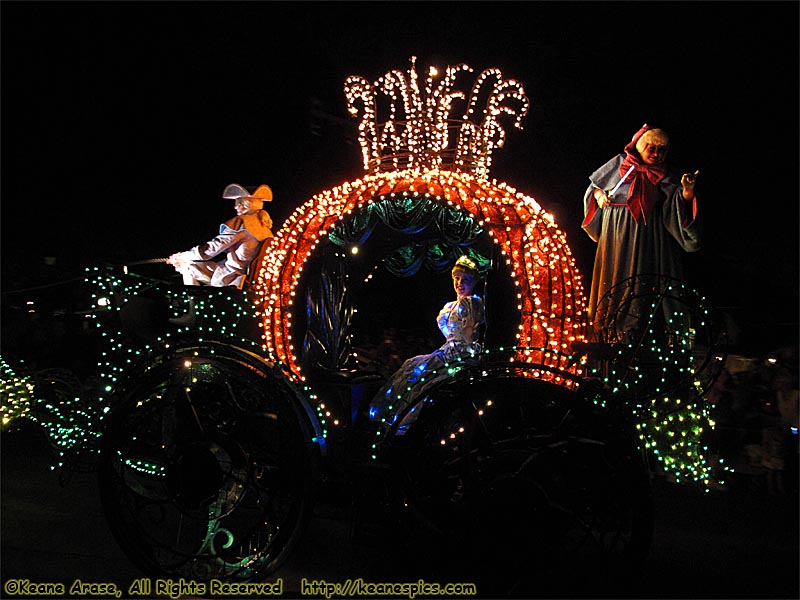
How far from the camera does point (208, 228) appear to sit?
35.4ft

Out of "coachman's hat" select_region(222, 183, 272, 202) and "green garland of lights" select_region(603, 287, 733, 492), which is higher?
"coachman's hat" select_region(222, 183, 272, 202)

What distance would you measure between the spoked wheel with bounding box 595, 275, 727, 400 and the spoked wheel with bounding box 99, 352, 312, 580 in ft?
7.32

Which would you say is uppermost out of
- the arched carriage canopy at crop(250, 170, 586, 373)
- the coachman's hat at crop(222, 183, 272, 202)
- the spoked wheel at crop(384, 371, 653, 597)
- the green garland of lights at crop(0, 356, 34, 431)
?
the coachman's hat at crop(222, 183, 272, 202)

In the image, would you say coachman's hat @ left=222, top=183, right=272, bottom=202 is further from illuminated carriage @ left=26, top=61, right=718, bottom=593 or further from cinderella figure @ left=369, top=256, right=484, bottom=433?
cinderella figure @ left=369, top=256, right=484, bottom=433

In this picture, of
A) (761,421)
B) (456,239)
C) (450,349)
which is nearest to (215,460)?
(450,349)

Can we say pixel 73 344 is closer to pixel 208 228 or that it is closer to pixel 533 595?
pixel 208 228

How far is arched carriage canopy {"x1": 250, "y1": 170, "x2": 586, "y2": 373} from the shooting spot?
470 cm

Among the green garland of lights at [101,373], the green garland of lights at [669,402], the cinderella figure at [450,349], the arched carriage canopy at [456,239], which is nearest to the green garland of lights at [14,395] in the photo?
the green garland of lights at [101,373]

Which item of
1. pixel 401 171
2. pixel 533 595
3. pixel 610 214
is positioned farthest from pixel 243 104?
pixel 533 595

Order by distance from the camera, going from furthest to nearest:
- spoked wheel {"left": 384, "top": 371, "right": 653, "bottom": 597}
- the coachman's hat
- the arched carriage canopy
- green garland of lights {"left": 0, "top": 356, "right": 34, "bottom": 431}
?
1. the coachman's hat
2. green garland of lights {"left": 0, "top": 356, "right": 34, "bottom": 431}
3. the arched carriage canopy
4. spoked wheel {"left": 384, "top": 371, "right": 653, "bottom": 597}

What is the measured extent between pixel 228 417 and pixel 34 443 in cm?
440

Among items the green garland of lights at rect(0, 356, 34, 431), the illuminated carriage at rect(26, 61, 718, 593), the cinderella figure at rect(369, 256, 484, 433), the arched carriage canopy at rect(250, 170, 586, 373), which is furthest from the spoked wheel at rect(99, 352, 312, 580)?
the green garland of lights at rect(0, 356, 34, 431)

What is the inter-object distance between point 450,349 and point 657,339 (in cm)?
159

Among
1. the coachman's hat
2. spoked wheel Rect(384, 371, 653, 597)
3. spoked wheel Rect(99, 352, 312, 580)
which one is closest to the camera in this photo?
spoked wheel Rect(384, 371, 653, 597)
